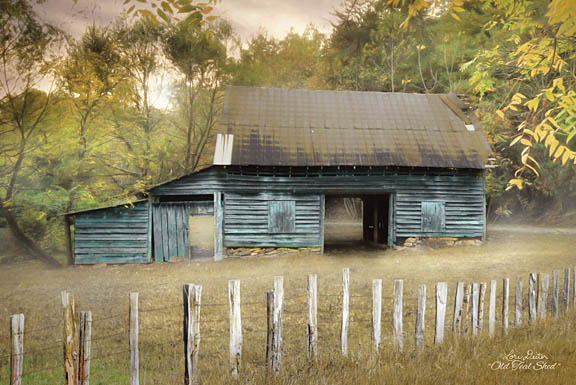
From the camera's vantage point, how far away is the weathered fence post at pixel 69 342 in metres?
2.90

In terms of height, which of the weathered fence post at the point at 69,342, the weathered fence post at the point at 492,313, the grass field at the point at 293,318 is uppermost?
the weathered fence post at the point at 69,342

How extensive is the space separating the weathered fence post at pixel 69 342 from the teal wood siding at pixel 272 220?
1043cm

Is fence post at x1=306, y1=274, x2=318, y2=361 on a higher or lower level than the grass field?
higher

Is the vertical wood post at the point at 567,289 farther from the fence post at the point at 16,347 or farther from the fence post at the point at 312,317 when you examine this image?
the fence post at the point at 16,347

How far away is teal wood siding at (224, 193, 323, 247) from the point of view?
13.5 meters

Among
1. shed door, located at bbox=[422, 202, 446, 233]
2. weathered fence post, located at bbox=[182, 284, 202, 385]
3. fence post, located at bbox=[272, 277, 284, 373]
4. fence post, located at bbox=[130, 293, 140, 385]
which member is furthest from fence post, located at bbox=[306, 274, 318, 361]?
shed door, located at bbox=[422, 202, 446, 233]

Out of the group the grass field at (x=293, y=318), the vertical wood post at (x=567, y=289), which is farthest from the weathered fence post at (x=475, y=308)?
the vertical wood post at (x=567, y=289)

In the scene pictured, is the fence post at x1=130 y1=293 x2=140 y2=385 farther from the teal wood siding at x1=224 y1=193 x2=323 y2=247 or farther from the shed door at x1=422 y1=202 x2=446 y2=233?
the shed door at x1=422 y1=202 x2=446 y2=233

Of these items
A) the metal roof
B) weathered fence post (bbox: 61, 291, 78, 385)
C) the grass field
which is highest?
the metal roof

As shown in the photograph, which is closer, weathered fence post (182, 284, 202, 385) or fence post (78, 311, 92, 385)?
fence post (78, 311, 92, 385)

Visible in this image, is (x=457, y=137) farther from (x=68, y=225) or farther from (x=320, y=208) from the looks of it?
(x=68, y=225)

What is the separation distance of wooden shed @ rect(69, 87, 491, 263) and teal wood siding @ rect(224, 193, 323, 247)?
0.12 feet

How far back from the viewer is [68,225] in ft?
40.5

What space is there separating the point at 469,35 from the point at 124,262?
63.4 feet
